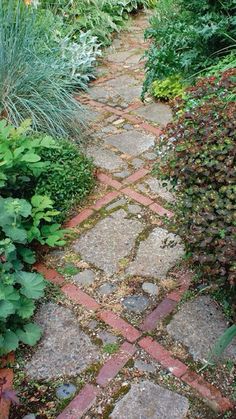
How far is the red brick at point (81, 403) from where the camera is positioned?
1.84m

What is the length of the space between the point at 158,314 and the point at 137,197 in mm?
975

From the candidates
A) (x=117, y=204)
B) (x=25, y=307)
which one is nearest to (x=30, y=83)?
(x=117, y=204)

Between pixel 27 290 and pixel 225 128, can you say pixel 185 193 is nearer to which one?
pixel 225 128

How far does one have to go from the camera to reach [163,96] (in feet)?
13.4

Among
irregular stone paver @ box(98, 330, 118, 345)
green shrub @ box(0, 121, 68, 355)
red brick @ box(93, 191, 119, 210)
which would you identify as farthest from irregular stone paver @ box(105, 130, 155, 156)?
irregular stone paver @ box(98, 330, 118, 345)

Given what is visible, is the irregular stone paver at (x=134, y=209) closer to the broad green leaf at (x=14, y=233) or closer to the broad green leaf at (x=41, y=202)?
the broad green leaf at (x=41, y=202)

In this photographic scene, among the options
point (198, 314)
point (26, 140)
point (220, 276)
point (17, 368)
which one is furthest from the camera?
point (26, 140)

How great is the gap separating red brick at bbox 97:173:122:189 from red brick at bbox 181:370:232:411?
4.82 feet

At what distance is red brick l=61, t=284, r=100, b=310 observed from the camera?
7.62 ft

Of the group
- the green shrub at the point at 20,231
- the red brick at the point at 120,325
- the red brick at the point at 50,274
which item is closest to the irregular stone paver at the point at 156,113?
the green shrub at the point at 20,231

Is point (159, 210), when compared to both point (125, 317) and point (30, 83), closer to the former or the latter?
point (125, 317)

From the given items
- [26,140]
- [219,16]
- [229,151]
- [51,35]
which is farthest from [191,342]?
[51,35]

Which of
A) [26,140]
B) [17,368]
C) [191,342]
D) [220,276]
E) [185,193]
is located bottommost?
[17,368]

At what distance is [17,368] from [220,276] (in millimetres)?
974
